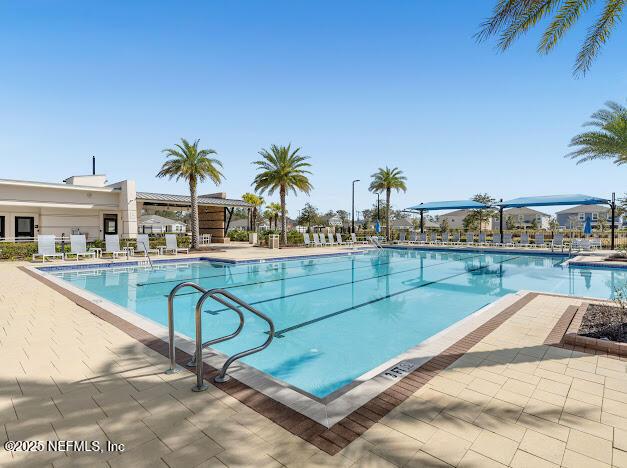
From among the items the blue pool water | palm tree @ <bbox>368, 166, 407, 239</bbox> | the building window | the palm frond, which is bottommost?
the blue pool water

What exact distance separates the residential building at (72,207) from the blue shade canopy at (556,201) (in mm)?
21932

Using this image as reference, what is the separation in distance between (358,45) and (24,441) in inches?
559

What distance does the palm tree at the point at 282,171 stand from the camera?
24.0 metres

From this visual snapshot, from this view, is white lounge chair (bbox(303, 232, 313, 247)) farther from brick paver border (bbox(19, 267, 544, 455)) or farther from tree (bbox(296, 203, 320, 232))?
tree (bbox(296, 203, 320, 232))

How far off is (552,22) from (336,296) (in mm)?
7801

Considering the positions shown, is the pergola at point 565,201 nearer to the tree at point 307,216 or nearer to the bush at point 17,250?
the bush at point 17,250

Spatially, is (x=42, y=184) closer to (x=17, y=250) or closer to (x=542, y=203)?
(x=17, y=250)

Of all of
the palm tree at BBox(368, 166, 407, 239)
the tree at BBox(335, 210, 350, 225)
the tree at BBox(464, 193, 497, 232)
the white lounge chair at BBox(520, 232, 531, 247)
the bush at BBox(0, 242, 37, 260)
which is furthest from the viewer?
the tree at BBox(335, 210, 350, 225)

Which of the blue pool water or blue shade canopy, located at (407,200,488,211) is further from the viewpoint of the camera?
blue shade canopy, located at (407,200,488,211)

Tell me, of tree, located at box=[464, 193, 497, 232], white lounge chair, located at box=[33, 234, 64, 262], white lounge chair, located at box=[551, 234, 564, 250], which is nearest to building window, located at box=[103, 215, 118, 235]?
white lounge chair, located at box=[33, 234, 64, 262]

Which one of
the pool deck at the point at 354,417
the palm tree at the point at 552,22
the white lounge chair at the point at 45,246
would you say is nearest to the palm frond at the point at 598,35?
the palm tree at the point at 552,22

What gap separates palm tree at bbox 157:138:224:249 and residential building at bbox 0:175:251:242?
2071 millimetres

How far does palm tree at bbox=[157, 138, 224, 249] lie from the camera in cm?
2062

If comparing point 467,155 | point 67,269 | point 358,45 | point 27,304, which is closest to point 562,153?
point 467,155
